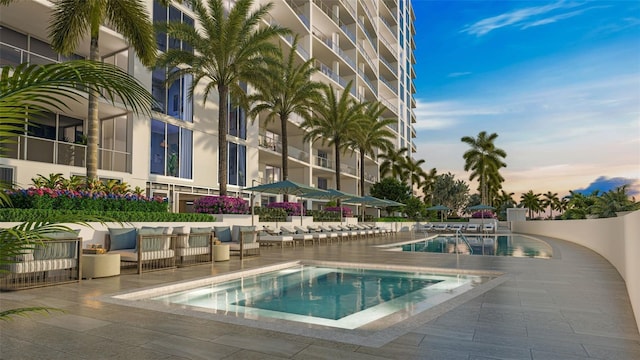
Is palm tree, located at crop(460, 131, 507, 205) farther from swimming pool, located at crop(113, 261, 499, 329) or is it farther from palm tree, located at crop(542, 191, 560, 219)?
palm tree, located at crop(542, 191, 560, 219)

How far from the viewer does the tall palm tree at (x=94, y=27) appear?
1329cm

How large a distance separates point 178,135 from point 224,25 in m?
5.90

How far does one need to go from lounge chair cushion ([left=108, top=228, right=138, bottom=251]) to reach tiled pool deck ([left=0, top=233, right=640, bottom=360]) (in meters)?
3.04

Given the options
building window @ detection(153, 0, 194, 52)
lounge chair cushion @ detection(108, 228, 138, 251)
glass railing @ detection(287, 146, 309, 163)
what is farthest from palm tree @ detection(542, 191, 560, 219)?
lounge chair cushion @ detection(108, 228, 138, 251)

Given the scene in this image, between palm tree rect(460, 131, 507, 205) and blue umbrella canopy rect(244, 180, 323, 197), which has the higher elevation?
palm tree rect(460, 131, 507, 205)

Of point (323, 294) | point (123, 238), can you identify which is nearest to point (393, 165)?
point (123, 238)

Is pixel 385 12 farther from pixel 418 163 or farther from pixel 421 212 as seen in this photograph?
pixel 421 212

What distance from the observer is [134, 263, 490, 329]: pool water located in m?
6.60

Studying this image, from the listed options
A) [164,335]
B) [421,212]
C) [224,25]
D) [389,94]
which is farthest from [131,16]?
[389,94]

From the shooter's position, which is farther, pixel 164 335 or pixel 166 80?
pixel 166 80

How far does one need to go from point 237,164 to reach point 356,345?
2267 cm

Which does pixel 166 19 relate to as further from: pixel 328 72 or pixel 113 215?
pixel 328 72

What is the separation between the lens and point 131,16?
13.9 meters

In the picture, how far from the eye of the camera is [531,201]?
114 m
